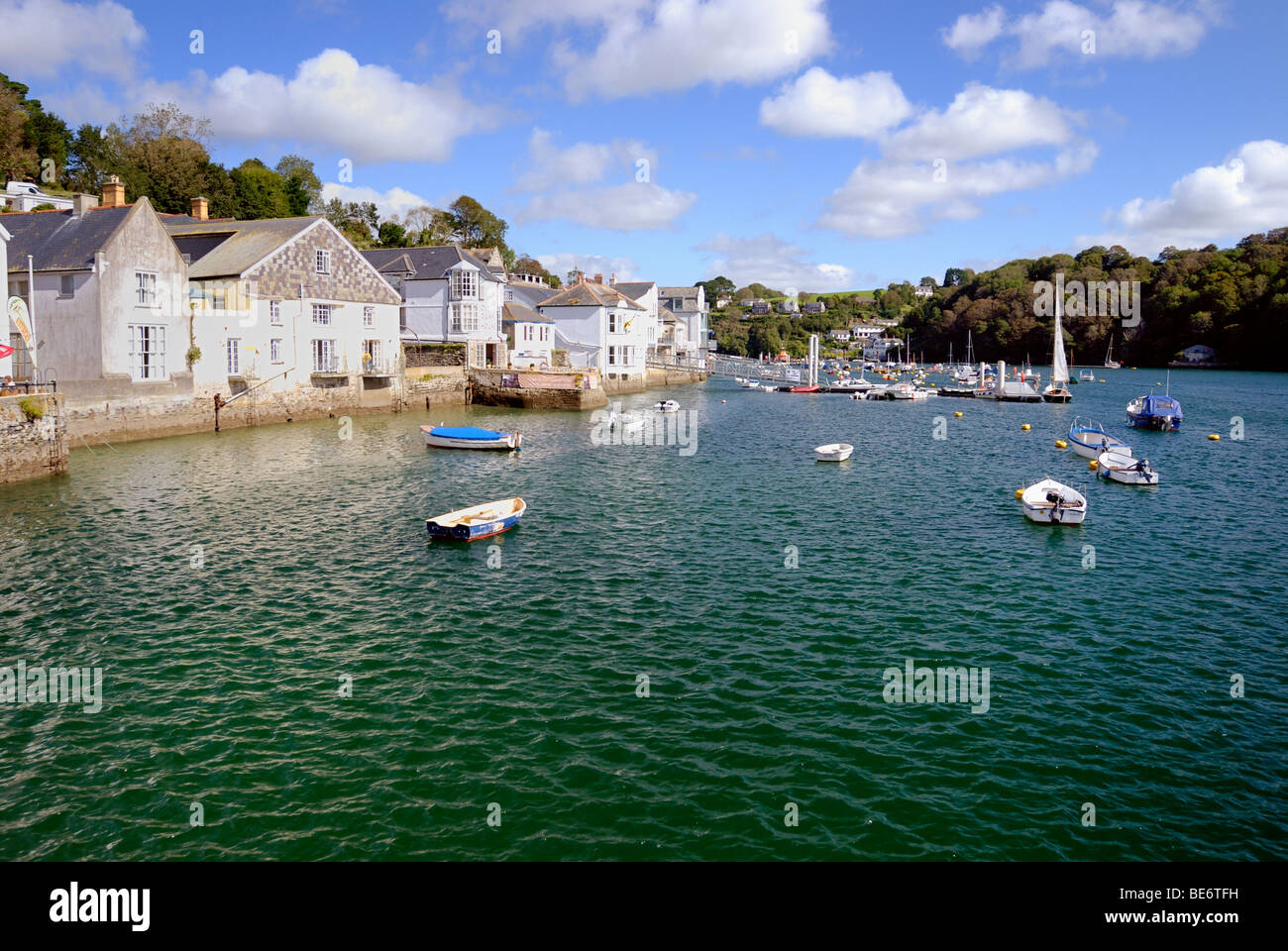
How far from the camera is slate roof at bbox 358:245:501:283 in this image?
79.4 meters

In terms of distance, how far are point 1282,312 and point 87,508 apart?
179 meters

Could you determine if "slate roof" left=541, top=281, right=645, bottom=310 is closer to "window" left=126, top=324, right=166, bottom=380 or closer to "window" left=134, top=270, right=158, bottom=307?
"window" left=134, top=270, right=158, bottom=307

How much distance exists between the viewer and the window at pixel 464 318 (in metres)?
78.6

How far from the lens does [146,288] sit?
47.4m

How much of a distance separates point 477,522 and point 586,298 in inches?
2715

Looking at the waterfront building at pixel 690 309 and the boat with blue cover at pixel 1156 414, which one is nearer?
the boat with blue cover at pixel 1156 414

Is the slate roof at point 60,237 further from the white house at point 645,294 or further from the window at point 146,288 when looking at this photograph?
the white house at point 645,294
